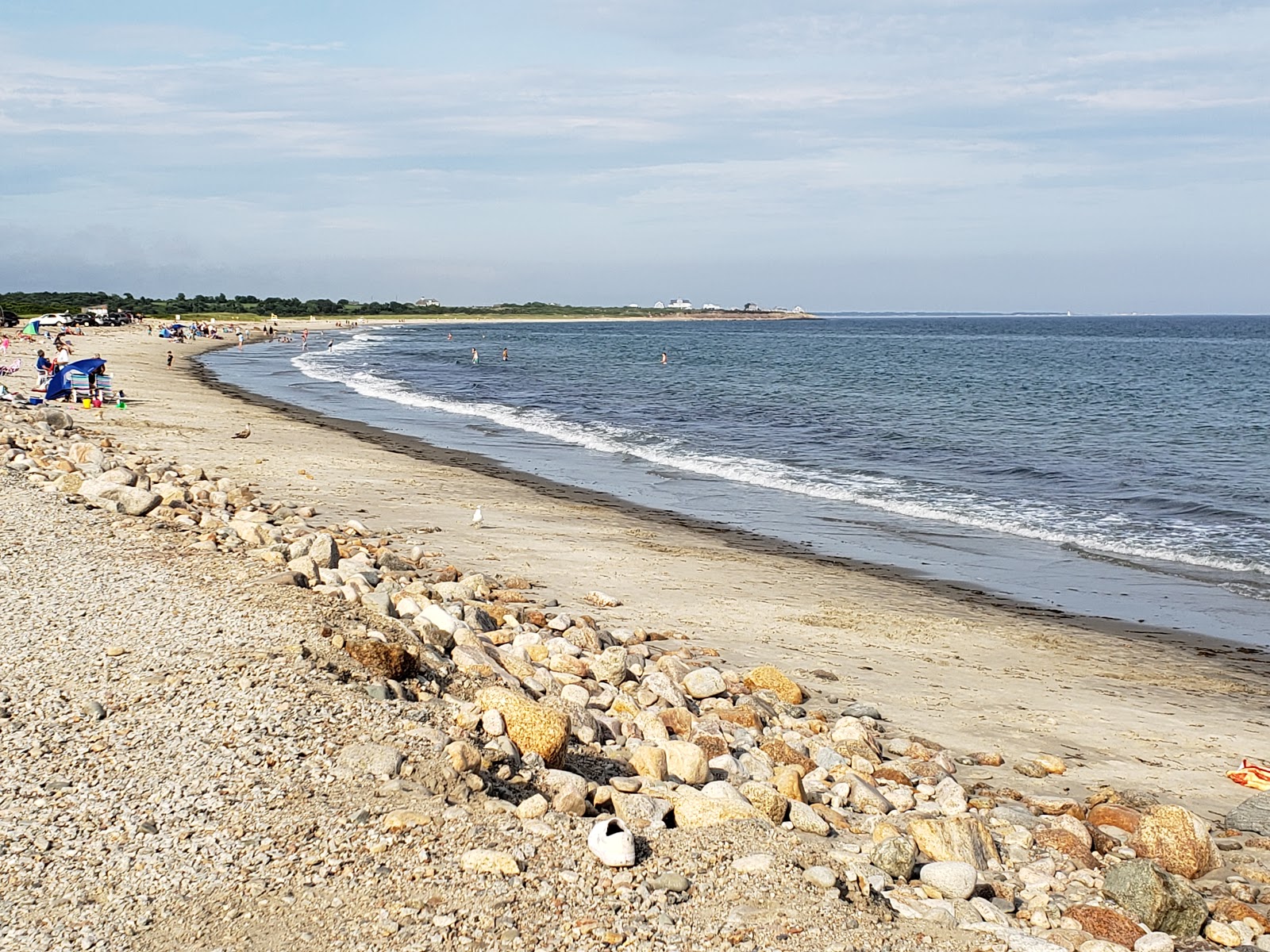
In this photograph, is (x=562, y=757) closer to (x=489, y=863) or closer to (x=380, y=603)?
(x=489, y=863)

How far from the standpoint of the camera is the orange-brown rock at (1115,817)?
7.04 m

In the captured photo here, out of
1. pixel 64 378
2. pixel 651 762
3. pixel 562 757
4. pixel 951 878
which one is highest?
pixel 64 378

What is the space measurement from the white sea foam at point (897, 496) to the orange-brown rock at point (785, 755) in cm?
1065

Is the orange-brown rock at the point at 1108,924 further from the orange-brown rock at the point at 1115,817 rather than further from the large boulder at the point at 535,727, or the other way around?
the large boulder at the point at 535,727

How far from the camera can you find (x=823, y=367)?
6750cm

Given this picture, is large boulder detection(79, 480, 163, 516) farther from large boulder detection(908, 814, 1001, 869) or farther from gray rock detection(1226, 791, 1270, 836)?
gray rock detection(1226, 791, 1270, 836)

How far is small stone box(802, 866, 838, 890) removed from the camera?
5254mm

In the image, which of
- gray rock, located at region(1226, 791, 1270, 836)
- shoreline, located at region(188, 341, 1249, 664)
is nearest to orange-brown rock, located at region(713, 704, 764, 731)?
gray rock, located at region(1226, 791, 1270, 836)

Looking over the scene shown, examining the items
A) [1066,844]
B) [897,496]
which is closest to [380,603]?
[1066,844]

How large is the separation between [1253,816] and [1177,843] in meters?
1.16

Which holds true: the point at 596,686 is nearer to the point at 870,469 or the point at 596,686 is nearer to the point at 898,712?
the point at 898,712

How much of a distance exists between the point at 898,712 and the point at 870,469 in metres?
15.8

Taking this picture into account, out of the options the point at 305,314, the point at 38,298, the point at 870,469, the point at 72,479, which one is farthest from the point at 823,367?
the point at 38,298

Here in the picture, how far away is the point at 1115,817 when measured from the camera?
7.11 metres
